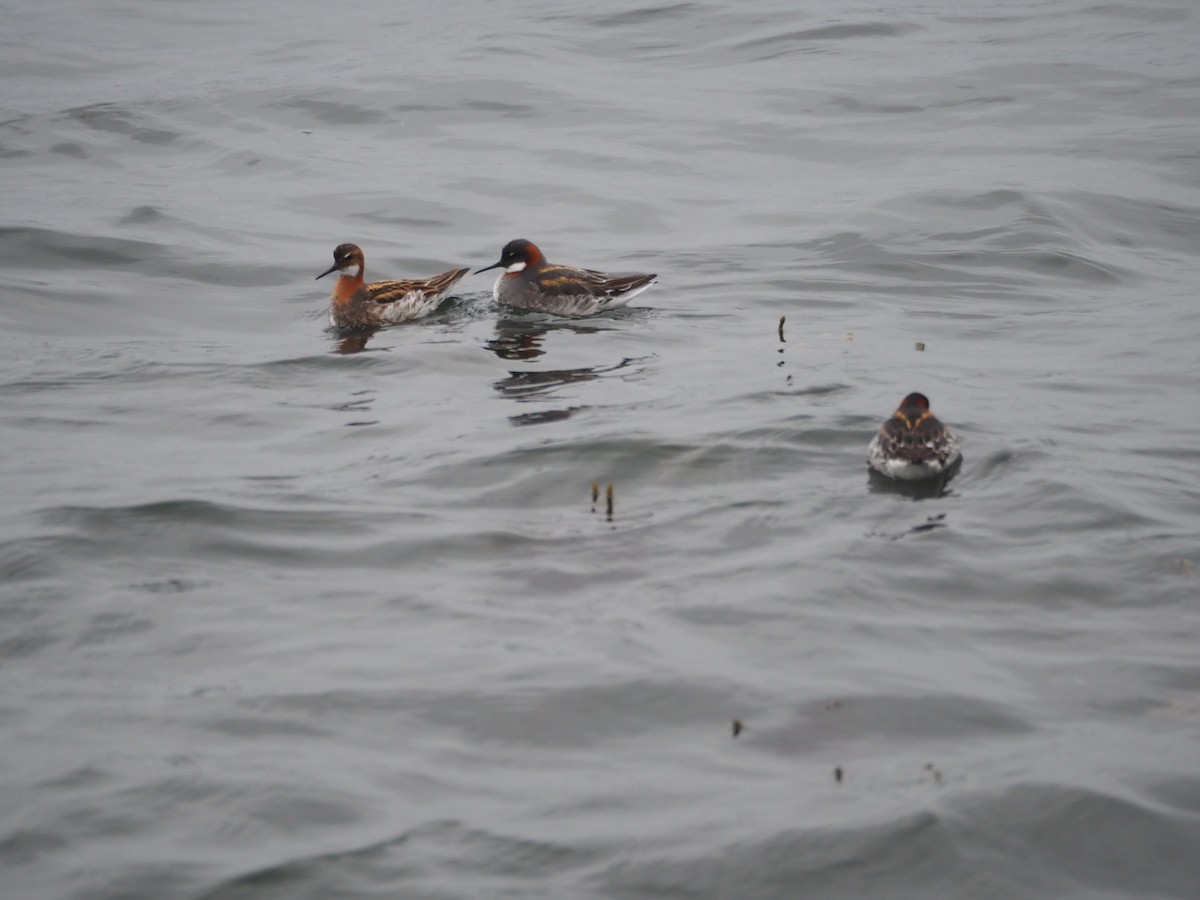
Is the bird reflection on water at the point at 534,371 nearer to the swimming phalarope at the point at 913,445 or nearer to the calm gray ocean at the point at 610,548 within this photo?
the calm gray ocean at the point at 610,548

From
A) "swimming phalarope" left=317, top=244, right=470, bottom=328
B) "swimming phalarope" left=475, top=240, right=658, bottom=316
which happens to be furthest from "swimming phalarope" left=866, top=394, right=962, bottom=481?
"swimming phalarope" left=317, top=244, right=470, bottom=328

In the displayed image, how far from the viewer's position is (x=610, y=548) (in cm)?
779

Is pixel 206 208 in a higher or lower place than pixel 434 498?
higher

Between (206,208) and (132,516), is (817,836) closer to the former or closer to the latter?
(132,516)

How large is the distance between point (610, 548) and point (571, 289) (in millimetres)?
7257

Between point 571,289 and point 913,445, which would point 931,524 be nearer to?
point 913,445

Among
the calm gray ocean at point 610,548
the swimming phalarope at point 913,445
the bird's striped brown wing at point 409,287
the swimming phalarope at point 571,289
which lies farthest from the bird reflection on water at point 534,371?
the swimming phalarope at point 913,445

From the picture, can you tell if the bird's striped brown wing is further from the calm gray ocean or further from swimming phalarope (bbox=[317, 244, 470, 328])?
the calm gray ocean

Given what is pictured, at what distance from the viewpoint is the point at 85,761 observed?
5.68 metres

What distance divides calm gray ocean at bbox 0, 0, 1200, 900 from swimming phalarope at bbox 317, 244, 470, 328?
0.94 feet

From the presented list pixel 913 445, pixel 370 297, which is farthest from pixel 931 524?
pixel 370 297

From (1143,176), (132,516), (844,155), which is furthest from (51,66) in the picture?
(132,516)

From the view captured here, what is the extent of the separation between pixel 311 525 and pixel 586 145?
16.3m

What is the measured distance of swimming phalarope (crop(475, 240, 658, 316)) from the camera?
576 inches
